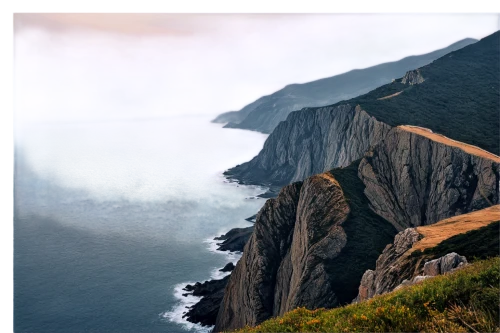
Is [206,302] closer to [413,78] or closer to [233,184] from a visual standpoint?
[413,78]

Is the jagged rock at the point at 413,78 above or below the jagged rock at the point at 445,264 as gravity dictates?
above

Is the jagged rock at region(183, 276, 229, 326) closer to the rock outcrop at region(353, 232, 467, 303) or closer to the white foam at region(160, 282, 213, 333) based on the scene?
the white foam at region(160, 282, 213, 333)

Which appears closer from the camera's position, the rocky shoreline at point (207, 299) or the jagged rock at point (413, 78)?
the rocky shoreline at point (207, 299)

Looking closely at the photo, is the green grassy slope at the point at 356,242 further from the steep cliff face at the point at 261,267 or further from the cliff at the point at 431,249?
the cliff at the point at 431,249

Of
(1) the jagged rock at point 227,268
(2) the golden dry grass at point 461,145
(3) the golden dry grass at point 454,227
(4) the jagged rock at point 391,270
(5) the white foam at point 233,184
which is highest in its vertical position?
(2) the golden dry grass at point 461,145

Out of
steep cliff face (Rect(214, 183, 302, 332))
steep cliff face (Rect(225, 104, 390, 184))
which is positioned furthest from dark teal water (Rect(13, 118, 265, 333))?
steep cliff face (Rect(225, 104, 390, 184))

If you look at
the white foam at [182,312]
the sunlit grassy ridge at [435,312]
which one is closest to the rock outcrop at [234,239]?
the white foam at [182,312]

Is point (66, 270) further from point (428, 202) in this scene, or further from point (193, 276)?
point (428, 202)
